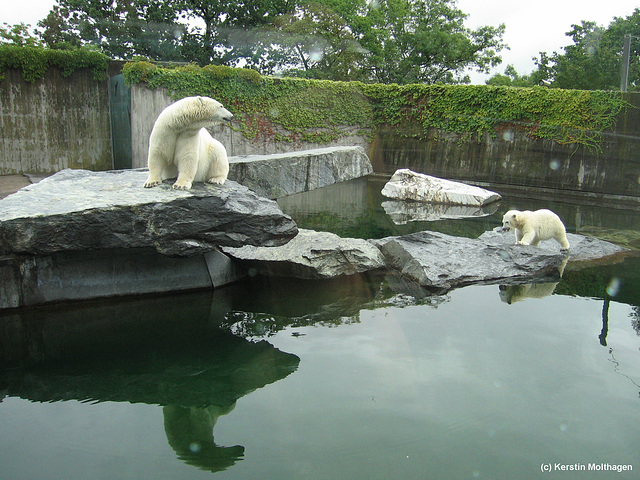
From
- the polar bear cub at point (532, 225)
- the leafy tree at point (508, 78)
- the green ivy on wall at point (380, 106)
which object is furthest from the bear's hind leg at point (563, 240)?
the leafy tree at point (508, 78)

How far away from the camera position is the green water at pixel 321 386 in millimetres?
2871

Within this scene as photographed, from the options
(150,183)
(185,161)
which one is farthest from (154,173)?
(185,161)

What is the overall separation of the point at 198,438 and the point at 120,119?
12.5 meters

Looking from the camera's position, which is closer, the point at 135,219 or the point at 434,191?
the point at 135,219

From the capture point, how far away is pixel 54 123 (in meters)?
13.1

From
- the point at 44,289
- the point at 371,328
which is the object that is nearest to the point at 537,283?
the point at 371,328

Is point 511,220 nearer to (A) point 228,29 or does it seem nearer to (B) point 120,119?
(B) point 120,119

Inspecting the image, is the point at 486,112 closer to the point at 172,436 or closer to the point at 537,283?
the point at 537,283

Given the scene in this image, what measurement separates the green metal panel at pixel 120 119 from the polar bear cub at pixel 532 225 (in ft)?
34.2

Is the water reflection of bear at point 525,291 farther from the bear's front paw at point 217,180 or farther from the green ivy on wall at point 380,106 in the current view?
the green ivy on wall at point 380,106

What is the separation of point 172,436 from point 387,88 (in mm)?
17340

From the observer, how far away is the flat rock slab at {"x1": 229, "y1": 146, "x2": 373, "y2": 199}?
7.62m

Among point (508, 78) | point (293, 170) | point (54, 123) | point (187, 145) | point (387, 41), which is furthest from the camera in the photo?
point (508, 78)

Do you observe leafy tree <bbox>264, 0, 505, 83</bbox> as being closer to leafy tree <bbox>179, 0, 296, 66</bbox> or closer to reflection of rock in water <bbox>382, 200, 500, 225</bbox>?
leafy tree <bbox>179, 0, 296, 66</bbox>
